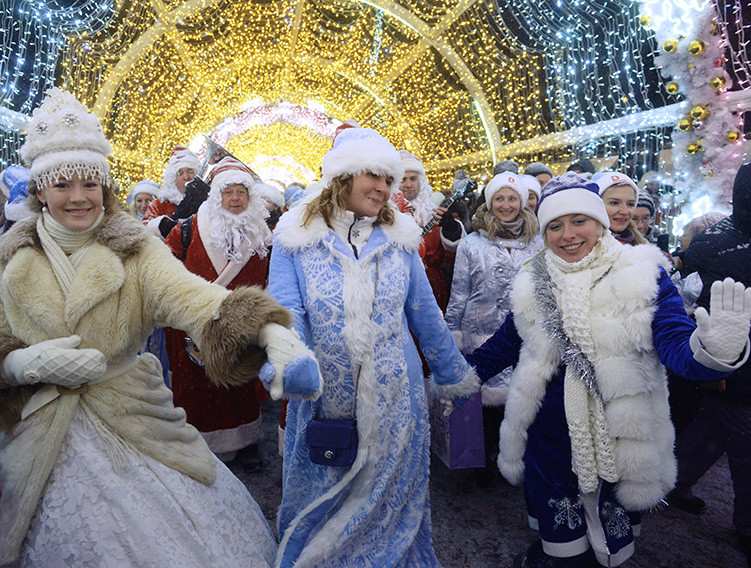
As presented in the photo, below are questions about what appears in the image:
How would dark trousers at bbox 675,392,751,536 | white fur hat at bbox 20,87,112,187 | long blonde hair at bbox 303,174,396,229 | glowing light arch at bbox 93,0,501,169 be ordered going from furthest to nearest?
glowing light arch at bbox 93,0,501,169, dark trousers at bbox 675,392,751,536, long blonde hair at bbox 303,174,396,229, white fur hat at bbox 20,87,112,187

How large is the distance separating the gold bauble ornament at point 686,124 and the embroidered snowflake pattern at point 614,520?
18.5 ft

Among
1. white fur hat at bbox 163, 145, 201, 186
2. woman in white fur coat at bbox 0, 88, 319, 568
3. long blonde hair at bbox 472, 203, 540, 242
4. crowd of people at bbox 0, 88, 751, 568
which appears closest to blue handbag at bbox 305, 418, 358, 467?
crowd of people at bbox 0, 88, 751, 568

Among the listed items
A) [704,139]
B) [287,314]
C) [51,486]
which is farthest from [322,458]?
[704,139]

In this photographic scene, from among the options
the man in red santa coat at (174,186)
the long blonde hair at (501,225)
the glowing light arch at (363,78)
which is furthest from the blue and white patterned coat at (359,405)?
the glowing light arch at (363,78)

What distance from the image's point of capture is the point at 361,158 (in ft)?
7.24

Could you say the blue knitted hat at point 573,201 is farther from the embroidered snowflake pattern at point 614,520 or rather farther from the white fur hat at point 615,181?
the embroidered snowflake pattern at point 614,520

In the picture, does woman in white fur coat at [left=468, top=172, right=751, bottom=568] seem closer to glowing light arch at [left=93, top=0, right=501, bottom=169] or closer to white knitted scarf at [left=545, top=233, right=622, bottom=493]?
white knitted scarf at [left=545, top=233, right=622, bottom=493]

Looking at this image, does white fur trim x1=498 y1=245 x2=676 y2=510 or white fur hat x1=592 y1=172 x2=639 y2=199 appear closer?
white fur trim x1=498 y1=245 x2=676 y2=510

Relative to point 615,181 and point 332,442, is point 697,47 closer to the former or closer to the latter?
point 615,181

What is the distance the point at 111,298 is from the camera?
1.68m

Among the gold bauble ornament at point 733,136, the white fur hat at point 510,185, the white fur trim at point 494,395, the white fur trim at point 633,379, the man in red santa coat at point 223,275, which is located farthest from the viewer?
the gold bauble ornament at point 733,136

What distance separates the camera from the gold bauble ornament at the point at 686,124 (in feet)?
20.2

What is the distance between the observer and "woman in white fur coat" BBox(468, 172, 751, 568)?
194 centimetres

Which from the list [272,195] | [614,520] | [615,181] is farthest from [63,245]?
[272,195]
